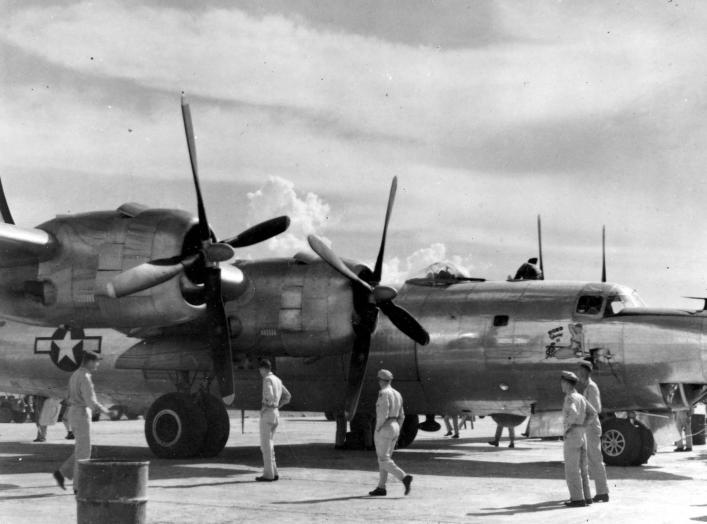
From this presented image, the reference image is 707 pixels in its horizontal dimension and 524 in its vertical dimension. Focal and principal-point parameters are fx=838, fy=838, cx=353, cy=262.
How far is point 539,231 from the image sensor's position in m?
20.9

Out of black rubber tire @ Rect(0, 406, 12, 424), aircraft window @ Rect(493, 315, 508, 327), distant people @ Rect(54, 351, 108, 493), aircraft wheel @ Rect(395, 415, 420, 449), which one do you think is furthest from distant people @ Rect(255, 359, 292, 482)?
black rubber tire @ Rect(0, 406, 12, 424)

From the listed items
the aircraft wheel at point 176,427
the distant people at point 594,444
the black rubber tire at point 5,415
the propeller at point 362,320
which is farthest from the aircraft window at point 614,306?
the black rubber tire at point 5,415

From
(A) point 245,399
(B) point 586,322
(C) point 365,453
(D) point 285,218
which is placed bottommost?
(C) point 365,453

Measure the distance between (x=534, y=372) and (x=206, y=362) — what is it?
616cm

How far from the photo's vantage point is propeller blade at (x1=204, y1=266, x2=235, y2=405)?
46.2 ft

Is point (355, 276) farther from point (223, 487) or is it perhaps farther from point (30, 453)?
point (30, 453)

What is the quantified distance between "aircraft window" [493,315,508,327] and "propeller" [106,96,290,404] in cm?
439

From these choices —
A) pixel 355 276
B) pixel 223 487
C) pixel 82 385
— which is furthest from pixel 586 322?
pixel 82 385

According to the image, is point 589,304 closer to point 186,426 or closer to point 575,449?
→ point 575,449

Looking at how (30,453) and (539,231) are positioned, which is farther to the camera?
(539,231)

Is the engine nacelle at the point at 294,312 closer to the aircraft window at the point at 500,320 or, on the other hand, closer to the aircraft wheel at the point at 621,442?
the aircraft window at the point at 500,320

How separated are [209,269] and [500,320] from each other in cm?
547

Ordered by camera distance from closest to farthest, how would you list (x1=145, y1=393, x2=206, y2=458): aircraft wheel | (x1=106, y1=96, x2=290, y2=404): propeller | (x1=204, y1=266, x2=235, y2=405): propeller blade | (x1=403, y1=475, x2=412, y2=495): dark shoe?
(x1=403, y1=475, x2=412, y2=495): dark shoe < (x1=106, y1=96, x2=290, y2=404): propeller < (x1=204, y1=266, x2=235, y2=405): propeller blade < (x1=145, y1=393, x2=206, y2=458): aircraft wheel

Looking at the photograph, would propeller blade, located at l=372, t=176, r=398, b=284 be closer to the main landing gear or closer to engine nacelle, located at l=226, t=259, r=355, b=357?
engine nacelle, located at l=226, t=259, r=355, b=357
